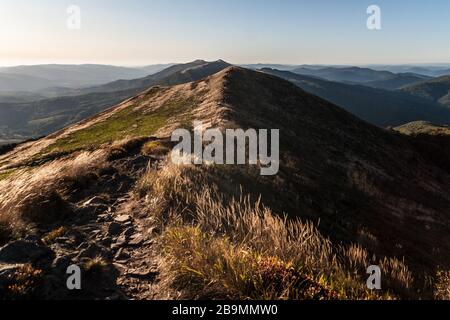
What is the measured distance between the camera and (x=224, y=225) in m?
9.47

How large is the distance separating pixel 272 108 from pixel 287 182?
28.1 m

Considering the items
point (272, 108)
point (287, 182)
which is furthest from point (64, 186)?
point (272, 108)

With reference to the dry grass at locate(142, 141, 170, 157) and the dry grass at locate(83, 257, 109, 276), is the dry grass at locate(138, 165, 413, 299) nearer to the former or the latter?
the dry grass at locate(83, 257, 109, 276)

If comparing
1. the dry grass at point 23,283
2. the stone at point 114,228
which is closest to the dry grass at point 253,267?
the stone at point 114,228

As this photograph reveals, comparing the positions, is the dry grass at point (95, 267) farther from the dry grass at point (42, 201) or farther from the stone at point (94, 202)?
the stone at point (94, 202)

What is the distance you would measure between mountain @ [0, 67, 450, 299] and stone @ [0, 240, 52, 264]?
3 centimetres

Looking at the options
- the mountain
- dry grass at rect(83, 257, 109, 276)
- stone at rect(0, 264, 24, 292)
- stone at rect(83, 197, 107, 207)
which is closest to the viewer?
the mountain

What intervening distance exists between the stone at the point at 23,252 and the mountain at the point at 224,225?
3 cm

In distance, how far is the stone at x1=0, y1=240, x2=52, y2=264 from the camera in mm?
8180

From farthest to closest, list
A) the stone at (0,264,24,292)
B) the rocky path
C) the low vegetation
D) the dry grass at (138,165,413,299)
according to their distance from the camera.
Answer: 1. the low vegetation
2. the rocky path
3. the stone at (0,264,24,292)
4. the dry grass at (138,165,413,299)

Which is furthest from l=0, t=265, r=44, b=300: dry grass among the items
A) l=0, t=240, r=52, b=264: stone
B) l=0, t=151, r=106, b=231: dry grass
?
l=0, t=151, r=106, b=231: dry grass

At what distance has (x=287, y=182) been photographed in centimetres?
2012

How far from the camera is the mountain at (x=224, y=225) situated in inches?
277

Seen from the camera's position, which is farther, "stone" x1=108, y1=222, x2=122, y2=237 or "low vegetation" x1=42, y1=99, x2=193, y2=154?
"low vegetation" x1=42, y1=99, x2=193, y2=154
